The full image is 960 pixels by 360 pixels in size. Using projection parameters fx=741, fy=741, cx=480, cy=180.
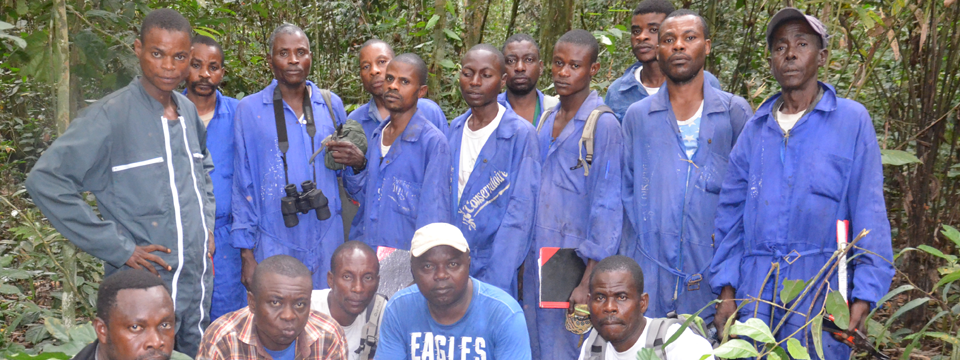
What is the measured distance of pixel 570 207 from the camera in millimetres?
3574

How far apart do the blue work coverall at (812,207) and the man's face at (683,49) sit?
1.62 ft

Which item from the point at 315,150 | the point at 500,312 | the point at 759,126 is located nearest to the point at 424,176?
the point at 315,150

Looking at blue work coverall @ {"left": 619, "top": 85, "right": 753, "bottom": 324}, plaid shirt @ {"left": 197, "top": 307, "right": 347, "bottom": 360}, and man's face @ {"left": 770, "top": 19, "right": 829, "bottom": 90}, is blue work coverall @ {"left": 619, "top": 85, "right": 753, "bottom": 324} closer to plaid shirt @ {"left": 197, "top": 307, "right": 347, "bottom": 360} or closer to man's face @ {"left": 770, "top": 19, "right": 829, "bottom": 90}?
man's face @ {"left": 770, "top": 19, "right": 829, "bottom": 90}

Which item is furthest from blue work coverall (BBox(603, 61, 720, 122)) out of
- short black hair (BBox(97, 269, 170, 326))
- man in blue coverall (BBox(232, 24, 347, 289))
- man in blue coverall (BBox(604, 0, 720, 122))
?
short black hair (BBox(97, 269, 170, 326))

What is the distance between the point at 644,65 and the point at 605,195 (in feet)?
3.53

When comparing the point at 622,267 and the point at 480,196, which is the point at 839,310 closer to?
the point at 622,267

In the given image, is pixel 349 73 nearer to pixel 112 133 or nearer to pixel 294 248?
pixel 294 248

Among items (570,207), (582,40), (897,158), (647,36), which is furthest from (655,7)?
(897,158)

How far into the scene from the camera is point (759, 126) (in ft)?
10.0

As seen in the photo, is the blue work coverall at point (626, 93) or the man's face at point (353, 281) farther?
the blue work coverall at point (626, 93)

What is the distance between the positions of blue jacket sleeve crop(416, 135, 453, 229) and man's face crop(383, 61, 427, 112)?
0.31m

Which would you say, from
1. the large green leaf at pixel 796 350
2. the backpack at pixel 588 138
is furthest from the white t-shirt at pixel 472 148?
the large green leaf at pixel 796 350

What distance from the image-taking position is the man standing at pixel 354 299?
11.5ft

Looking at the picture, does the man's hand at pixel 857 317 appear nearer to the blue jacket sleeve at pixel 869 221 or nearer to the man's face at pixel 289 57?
the blue jacket sleeve at pixel 869 221
